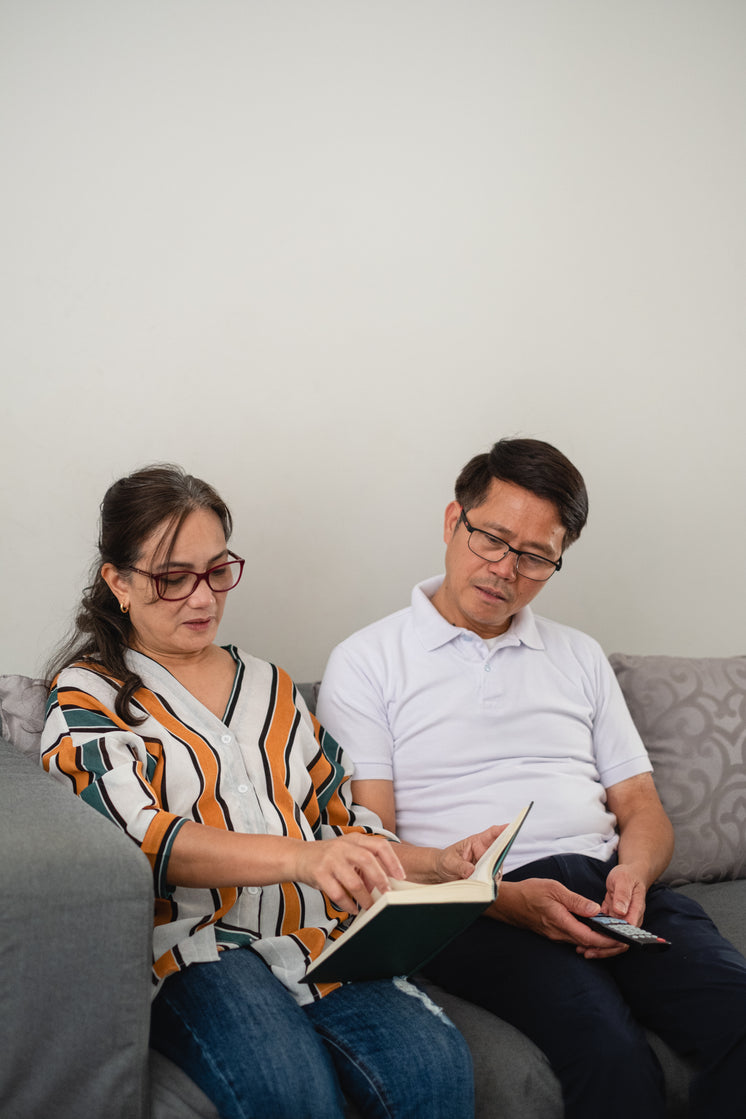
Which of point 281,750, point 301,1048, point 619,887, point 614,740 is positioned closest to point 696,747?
point 614,740

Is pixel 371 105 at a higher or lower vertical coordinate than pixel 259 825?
higher

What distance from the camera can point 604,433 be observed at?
8.92 feet

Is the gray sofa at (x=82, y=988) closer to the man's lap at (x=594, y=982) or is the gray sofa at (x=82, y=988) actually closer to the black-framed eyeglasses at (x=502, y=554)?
the man's lap at (x=594, y=982)

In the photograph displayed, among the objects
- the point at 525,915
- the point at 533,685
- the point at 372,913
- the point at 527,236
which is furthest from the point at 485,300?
the point at 372,913

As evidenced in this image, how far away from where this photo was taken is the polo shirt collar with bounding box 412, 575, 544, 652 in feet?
6.54

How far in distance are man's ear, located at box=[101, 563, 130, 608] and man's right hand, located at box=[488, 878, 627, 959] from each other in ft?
2.57

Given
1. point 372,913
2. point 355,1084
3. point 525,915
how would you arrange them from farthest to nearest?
point 525,915 < point 355,1084 < point 372,913

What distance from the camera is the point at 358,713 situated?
1.92 meters

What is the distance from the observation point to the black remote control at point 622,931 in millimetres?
1487

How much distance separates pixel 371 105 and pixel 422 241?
335mm

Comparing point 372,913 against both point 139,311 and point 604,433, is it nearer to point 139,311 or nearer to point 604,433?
point 139,311

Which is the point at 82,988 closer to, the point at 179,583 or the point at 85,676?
the point at 85,676

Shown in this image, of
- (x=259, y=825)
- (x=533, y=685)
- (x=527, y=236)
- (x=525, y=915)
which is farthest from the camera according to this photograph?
(x=527, y=236)

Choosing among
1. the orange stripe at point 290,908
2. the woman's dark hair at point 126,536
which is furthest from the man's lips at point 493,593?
the orange stripe at point 290,908
